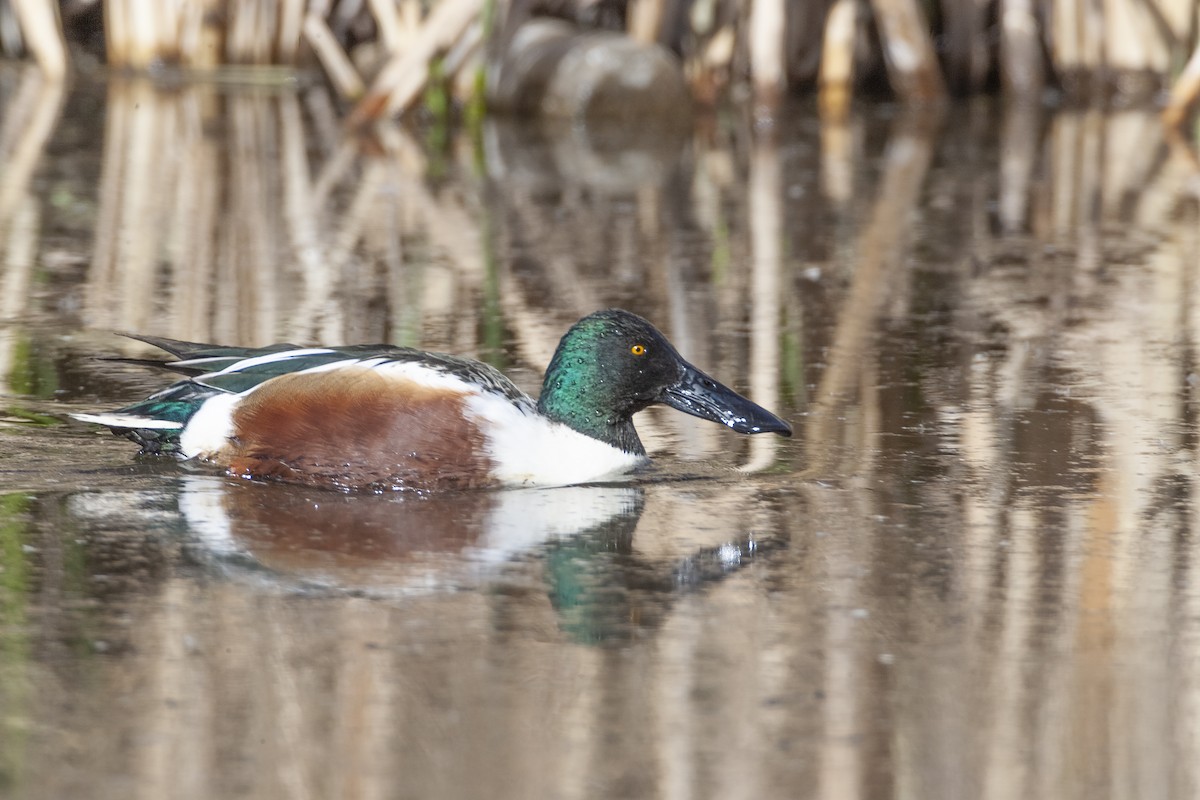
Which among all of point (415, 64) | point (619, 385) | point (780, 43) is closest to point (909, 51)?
point (780, 43)

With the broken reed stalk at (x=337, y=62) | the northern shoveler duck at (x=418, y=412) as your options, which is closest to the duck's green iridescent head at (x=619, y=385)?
the northern shoveler duck at (x=418, y=412)

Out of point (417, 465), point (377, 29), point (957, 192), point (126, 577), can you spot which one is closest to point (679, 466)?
point (417, 465)

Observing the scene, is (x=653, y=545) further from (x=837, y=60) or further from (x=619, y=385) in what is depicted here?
(x=837, y=60)

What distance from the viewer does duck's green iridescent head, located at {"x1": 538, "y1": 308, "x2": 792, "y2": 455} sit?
4887 mm

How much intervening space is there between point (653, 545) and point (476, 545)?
40 centimetres

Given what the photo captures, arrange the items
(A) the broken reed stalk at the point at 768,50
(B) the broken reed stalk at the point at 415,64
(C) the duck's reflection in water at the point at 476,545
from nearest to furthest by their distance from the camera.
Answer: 1. (C) the duck's reflection in water at the point at 476,545
2. (B) the broken reed stalk at the point at 415,64
3. (A) the broken reed stalk at the point at 768,50

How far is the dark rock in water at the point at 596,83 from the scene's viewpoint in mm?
12891

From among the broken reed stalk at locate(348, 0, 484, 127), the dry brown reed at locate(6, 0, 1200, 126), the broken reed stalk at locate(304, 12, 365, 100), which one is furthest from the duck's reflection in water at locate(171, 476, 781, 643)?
the broken reed stalk at locate(304, 12, 365, 100)

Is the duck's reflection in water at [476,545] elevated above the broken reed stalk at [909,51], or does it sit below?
below

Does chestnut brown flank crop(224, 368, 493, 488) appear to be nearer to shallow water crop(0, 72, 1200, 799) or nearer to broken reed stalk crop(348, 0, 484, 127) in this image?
shallow water crop(0, 72, 1200, 799)

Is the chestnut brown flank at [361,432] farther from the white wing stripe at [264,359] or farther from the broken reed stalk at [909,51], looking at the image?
the broken reed stalk at [909,51]

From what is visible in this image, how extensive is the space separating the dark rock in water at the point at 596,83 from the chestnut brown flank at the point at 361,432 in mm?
8414

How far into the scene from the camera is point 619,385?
4898 mm

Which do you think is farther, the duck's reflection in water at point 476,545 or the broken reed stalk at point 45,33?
the broken reed stalk at point 45,33
